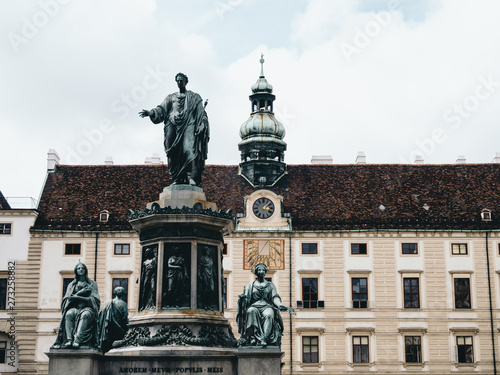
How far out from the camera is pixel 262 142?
58.0 metres

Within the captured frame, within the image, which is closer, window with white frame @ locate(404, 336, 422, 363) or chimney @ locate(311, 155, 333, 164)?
window with white frame @ locate(404, 336, 422, 363)

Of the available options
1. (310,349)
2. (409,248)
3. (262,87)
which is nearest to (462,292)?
(409,248)

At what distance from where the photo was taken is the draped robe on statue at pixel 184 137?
18062 millimetres

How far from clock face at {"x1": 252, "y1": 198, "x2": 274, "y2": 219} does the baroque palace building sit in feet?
0.21

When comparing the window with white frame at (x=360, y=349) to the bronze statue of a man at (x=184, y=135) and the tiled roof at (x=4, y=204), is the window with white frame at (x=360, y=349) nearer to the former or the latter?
the tiled roof at (x=4, y=204)

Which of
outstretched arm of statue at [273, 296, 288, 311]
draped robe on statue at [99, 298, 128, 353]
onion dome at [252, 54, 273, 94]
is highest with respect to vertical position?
onion dome at [252, 54, 273, 94]

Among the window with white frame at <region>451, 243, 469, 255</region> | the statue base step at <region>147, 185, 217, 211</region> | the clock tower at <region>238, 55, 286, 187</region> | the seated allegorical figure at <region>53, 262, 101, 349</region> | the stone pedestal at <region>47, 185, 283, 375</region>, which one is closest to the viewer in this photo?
A: the stone pedestal at <region>47, 185, 283, 375</region>

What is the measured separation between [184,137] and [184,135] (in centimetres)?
4

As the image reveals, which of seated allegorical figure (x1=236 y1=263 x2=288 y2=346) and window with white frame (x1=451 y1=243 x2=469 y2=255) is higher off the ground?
window with white frame (x1=451 y1=243 x2=469 y2=255)

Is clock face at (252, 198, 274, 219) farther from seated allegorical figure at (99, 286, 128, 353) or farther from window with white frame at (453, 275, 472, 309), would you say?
seated allegorical figure at (99, 286, 128, 353)

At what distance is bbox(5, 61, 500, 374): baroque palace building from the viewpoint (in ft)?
169

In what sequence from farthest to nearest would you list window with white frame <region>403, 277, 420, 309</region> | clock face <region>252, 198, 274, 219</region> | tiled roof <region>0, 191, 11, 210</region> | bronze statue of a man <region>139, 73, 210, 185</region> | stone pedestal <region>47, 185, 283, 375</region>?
tiled roof <region>0, 191, 11, 210</region>, clock face <region>252, 198, 274, 219</region>, window with white frame <region>403, 277, 420, 309</region>, bronze statue of a man <region>139, 73, 210, 185</region>, stone pedestal <region>47, 185, 283, 375</region>

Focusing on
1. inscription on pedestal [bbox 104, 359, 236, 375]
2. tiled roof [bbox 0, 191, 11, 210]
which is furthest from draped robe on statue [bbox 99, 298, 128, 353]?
tiled roof [bbox 0, 191, 11, 210]

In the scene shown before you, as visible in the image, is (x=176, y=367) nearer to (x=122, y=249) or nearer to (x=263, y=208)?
(x=263, y=208)
